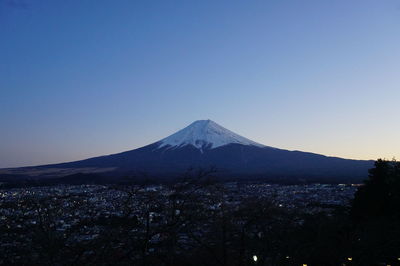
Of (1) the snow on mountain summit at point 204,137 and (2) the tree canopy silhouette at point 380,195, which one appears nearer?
(2) the tree canopy silhouette at point 380,195

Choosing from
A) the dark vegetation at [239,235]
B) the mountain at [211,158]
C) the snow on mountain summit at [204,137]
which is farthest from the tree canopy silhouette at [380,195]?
the snow on mountain summit at [204,137]

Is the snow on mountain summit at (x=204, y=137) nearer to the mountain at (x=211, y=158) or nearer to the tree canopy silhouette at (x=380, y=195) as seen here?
the mountain at (x=211, y=158)

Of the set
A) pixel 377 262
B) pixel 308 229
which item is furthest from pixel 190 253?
pixel 377 262

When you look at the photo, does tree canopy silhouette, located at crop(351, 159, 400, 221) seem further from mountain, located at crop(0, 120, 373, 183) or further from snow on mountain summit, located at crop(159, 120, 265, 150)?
snow on mountain summit, located at crop(159, 120, 265, 150)

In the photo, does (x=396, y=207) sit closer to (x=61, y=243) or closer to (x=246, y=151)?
(x=61, y=243)

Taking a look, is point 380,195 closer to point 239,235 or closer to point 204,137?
point 239,235

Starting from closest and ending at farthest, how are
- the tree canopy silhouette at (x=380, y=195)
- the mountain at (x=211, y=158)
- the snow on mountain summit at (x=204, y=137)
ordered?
the tree canopy silhouette at (x=380, y=195)
the mountain at (x=211, y=158)
the snow on mountain summit at (x=204, y=137)

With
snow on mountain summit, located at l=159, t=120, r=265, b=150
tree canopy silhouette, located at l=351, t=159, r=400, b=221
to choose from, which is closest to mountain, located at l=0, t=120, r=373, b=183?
snow on mountain summit, located at l=159, t=120, r=265, b=150

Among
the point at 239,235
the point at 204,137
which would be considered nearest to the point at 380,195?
the point at 239,235
